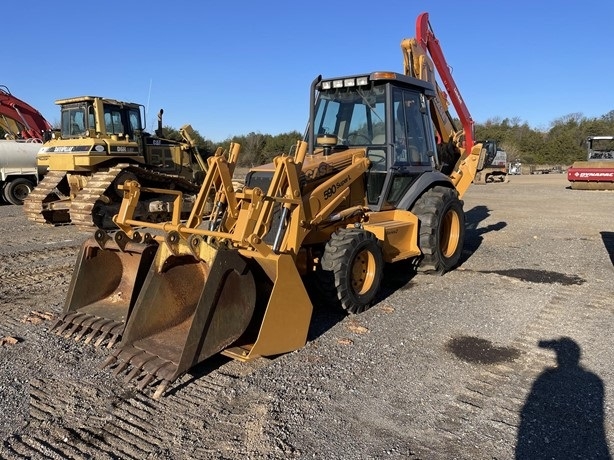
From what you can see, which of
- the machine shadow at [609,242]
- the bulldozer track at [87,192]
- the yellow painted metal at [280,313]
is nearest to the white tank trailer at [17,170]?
the bulldozer track at [87,192]

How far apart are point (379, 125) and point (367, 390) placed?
12.3 feet

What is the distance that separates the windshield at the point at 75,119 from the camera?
1254cm

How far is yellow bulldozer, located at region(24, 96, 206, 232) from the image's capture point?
10.9 metres

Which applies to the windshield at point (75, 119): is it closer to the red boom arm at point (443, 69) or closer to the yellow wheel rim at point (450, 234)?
the red boom arm at point (443, 69)

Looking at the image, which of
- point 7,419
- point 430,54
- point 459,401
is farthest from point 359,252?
point 430,54

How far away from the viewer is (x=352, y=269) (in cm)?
545

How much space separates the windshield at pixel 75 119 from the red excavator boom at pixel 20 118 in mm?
7087

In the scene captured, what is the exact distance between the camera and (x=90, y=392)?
3.76 meters

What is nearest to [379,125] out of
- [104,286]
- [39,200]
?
[104,286]

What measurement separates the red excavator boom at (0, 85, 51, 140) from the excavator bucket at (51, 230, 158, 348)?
16.9m

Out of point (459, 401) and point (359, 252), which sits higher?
point (359, 252)

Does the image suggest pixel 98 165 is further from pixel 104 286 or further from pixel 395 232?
pixel 395 232

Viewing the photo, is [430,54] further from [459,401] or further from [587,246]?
[459,401]

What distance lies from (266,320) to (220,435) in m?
1.01
